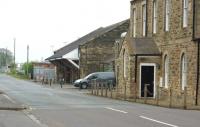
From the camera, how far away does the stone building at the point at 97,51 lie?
77.9 metres

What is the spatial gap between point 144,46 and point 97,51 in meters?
34.1

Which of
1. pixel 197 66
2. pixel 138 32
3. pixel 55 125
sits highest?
pixel 138 32

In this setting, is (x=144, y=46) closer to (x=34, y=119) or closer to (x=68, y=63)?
(x=34, y=119)

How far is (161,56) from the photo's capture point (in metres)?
43.0

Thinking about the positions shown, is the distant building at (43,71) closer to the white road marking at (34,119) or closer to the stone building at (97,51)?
the stone building at (97,51)

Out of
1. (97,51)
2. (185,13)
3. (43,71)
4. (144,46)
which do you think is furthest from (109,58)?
(185,13)

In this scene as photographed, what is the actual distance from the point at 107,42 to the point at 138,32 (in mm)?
29274

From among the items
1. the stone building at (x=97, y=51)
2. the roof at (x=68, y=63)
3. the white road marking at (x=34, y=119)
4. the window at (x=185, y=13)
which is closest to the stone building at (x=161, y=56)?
the window at (x=185, y=13)

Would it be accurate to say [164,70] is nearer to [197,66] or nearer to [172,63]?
[172,63]

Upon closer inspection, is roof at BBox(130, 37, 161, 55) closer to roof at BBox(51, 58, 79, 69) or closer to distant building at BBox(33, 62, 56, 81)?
roof at BBox(51, 58, 79, 69)

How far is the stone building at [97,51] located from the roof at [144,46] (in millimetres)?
32371

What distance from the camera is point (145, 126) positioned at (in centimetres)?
1825

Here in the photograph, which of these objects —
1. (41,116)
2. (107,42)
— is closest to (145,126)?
(41,116)

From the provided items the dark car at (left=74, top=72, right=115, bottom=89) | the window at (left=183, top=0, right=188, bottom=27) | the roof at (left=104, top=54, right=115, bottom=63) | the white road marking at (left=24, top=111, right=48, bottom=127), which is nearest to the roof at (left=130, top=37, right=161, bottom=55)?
the window at (left=183, top=0, right=188, bottom=27)
